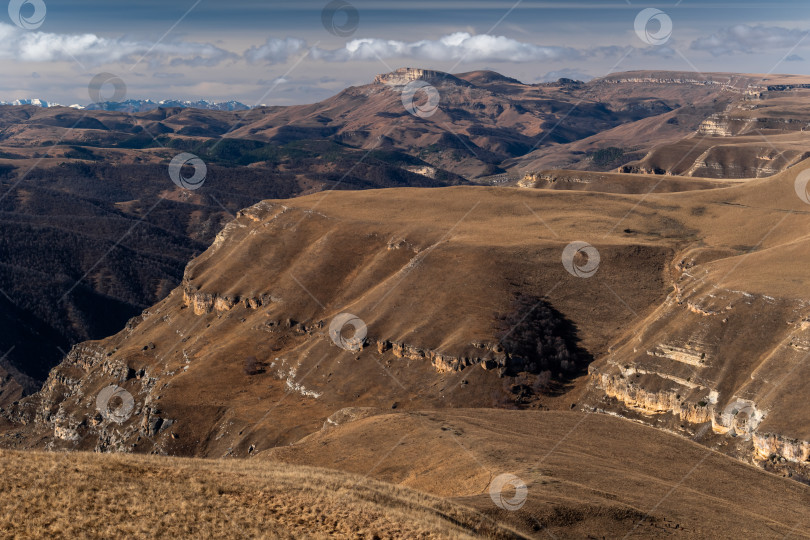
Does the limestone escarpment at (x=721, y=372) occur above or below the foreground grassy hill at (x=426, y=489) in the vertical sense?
below

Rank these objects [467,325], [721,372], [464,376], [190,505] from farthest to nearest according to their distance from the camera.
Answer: [467,325] < [464,376] < [721,372] < [190,505]

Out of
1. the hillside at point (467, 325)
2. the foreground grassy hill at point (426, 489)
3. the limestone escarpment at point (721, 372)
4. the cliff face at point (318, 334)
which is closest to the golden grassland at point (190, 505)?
the foreground grassy hill at point (426, 489)

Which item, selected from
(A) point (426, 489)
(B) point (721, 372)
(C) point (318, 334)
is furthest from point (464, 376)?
(A) point (426, 489)

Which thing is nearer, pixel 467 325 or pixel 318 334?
pixel 467 325

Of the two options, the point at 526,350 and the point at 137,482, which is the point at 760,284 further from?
the point at 137,482

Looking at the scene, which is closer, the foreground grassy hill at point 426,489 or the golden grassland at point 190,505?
the golden grassland at point 190,505

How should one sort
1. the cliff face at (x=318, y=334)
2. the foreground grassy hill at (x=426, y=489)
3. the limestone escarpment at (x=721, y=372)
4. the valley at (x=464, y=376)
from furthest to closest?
the cliff face at (x=318, y=334), the limestone escarpment at (x=721, y=372), the valley at (x=464, y=376), the foreground grassy hill at (x=426, y=489)

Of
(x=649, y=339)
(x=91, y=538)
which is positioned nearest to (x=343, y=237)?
(x=649, y=339)

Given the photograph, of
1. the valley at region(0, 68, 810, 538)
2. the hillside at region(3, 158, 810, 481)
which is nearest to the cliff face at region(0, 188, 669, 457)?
the hillside at region(3, 158, 810, 481)

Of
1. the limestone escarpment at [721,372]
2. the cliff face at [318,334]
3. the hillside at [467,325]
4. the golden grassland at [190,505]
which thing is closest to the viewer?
the golden grassland at [190,505]

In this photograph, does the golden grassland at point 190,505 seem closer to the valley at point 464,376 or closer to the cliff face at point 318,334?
the valley at point 464,376

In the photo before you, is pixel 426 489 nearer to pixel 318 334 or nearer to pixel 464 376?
pixel 464 376
